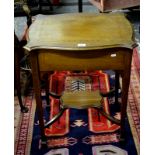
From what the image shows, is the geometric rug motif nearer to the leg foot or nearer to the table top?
the leg foot

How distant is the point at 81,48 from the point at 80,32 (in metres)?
0.18

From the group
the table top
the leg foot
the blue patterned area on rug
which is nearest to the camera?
the table top

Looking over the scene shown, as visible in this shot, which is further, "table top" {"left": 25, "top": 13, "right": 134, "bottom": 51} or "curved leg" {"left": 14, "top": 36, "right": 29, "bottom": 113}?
"curved leg" {"left": 14, "top": 36, "right": 29, "bottom": 113}

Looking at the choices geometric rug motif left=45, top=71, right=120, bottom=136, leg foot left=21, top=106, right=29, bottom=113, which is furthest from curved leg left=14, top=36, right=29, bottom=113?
geometric rug motif left=45, top=71, right=120, bottom=136

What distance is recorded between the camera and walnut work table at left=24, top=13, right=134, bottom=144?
1469mm

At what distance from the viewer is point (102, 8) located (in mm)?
3035

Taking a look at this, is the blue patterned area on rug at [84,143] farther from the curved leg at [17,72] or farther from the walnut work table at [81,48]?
the walnut work table at [81,48]

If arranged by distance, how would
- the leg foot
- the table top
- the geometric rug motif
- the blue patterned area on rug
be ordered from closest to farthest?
the table top, the blue patterned area on rug, the geometric rug motif, the leg foot

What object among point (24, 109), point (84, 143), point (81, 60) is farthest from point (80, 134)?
point (81, 60)

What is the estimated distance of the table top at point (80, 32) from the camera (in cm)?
147

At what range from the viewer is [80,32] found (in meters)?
1.60

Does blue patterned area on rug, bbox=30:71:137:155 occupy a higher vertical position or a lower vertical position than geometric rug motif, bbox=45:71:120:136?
lower
